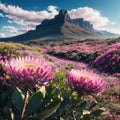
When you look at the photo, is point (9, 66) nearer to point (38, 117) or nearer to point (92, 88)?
point (38, 117)

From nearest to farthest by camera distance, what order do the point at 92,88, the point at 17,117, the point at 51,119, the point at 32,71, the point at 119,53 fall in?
the point at 32,71 → the point at 92,88 → the point at 17,117 → the point at 51,119 → the point at 119,53

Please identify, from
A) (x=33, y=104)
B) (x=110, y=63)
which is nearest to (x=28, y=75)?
(x=33, y=104)

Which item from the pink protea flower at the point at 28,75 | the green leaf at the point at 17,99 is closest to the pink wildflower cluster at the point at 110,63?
the green leaf at the point at 17,99

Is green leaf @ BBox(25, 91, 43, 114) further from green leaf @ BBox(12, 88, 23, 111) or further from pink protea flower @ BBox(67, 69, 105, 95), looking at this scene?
pink protea flower @ BBox(67, 69, 105, 95)

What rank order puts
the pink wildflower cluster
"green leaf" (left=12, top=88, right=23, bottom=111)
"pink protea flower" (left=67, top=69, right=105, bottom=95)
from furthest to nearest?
the pink wildflower cluster
"green leaf" (left=12, top=88, right=23, bottom=111)
"pink protea flower" (left=67, top=69, right=105, bottom=95)

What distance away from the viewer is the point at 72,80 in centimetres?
404

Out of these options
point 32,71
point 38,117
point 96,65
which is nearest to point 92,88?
point 38,117

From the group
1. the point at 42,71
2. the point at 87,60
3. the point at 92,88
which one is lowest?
the point at 87,60

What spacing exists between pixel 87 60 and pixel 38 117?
96.1 ft

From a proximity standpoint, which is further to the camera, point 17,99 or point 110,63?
point 110,63

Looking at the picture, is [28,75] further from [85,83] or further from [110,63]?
[110,63]

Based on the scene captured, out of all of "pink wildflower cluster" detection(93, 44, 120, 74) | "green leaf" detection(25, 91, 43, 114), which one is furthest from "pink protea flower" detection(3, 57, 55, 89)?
"pink wildflower cluster" detection(93, 44, 120, 74)

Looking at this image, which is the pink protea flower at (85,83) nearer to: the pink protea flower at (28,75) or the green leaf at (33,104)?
the green leaf at (33,104)

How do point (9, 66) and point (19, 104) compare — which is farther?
point (19, 104)
